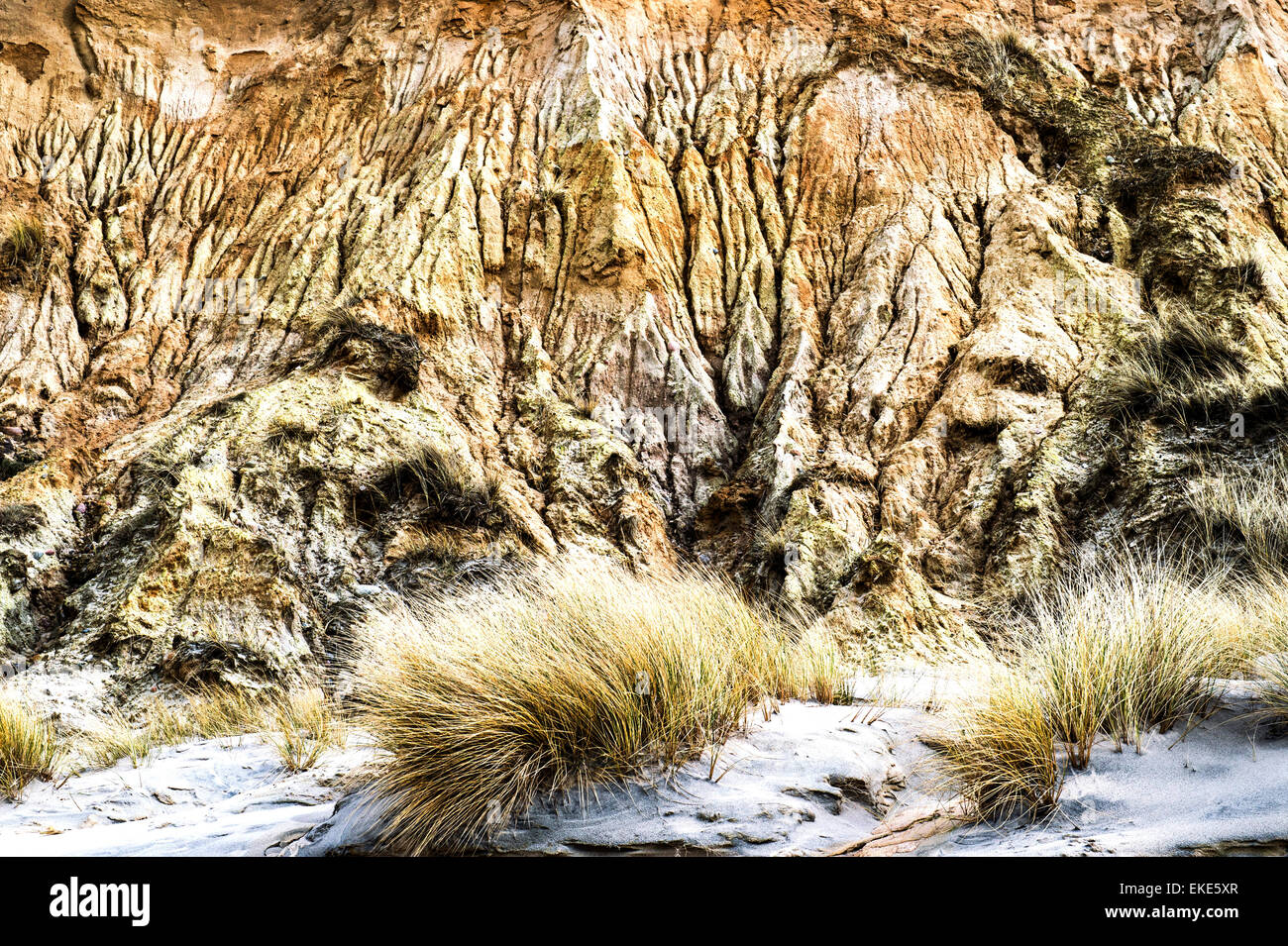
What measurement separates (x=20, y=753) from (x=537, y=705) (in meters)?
3.94

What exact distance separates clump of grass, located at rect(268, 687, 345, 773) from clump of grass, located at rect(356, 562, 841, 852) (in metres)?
1.27

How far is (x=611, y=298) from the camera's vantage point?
1323 cm

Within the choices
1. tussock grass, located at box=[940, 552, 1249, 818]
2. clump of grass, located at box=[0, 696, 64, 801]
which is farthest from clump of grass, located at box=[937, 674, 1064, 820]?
clump of grass, located at box=[0, 696, 64, 801]

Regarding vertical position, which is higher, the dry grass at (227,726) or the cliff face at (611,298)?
the cliff face at (611,298)

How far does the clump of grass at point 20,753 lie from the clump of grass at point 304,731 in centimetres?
136

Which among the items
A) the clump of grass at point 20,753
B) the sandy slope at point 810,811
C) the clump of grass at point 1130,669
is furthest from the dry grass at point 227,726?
the clump of grass at point 1130,669

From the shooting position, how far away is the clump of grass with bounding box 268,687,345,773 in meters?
5.41

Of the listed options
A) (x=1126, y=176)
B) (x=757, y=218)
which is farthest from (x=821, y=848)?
(x=1126, y=176)

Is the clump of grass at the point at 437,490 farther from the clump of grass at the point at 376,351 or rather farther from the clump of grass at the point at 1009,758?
the clump of grass at the point at 1009,758

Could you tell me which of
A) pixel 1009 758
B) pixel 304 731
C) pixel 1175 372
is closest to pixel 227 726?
pixel 304 731

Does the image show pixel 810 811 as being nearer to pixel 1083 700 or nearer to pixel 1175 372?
pixel 1083 700

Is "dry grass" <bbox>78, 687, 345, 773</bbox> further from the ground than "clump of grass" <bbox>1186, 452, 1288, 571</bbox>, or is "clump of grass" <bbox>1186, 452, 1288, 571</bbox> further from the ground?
"clump of grass" <bbox>1186, 452, 1288, 571</bbox>

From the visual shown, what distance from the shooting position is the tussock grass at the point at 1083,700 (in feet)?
10.8

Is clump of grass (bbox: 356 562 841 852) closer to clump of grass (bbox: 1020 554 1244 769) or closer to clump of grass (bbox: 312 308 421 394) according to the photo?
clump of grass (bbox: 1020 554 1244 769)
